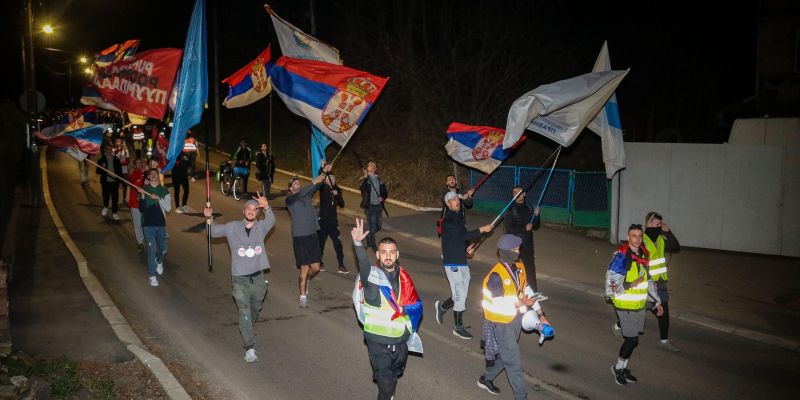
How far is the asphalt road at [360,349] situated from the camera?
23.7ft

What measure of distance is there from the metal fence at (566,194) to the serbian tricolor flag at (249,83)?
6874 mm

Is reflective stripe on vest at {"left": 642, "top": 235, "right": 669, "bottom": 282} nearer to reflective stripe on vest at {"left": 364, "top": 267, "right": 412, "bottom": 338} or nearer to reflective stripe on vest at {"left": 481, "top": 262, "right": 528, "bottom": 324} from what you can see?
reflective stripe on vest at {"left": 481, "top": 262, "right": 528, "bottom": 324}

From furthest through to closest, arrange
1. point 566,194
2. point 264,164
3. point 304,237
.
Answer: point 264,164, point 566,194, point 304,237

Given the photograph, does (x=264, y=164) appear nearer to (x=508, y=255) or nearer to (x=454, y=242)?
(x=454, y=242)

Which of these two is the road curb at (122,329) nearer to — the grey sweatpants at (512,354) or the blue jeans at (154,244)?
the blue jeans at (154,244)

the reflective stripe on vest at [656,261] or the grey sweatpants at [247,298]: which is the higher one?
the reflective stripe on vest at [656,261]

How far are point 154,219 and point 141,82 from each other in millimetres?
2369

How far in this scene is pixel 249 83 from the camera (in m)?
13.5

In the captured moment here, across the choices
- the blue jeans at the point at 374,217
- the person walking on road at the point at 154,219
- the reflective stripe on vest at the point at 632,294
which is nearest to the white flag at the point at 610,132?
the reflective stripe on vest at the point at 632,294

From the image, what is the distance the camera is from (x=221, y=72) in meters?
43.8

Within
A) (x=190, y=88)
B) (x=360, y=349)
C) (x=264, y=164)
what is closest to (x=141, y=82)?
(x=190, y=88)

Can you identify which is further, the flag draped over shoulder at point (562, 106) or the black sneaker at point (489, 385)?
the flag draped over shoulder at point (562, 106)

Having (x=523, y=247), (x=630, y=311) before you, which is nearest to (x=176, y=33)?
(x=523, y=247)

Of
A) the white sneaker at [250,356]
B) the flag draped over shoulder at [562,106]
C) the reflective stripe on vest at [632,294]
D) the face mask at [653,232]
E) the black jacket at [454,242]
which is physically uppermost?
the flag draped over shoulder at [562,106]
